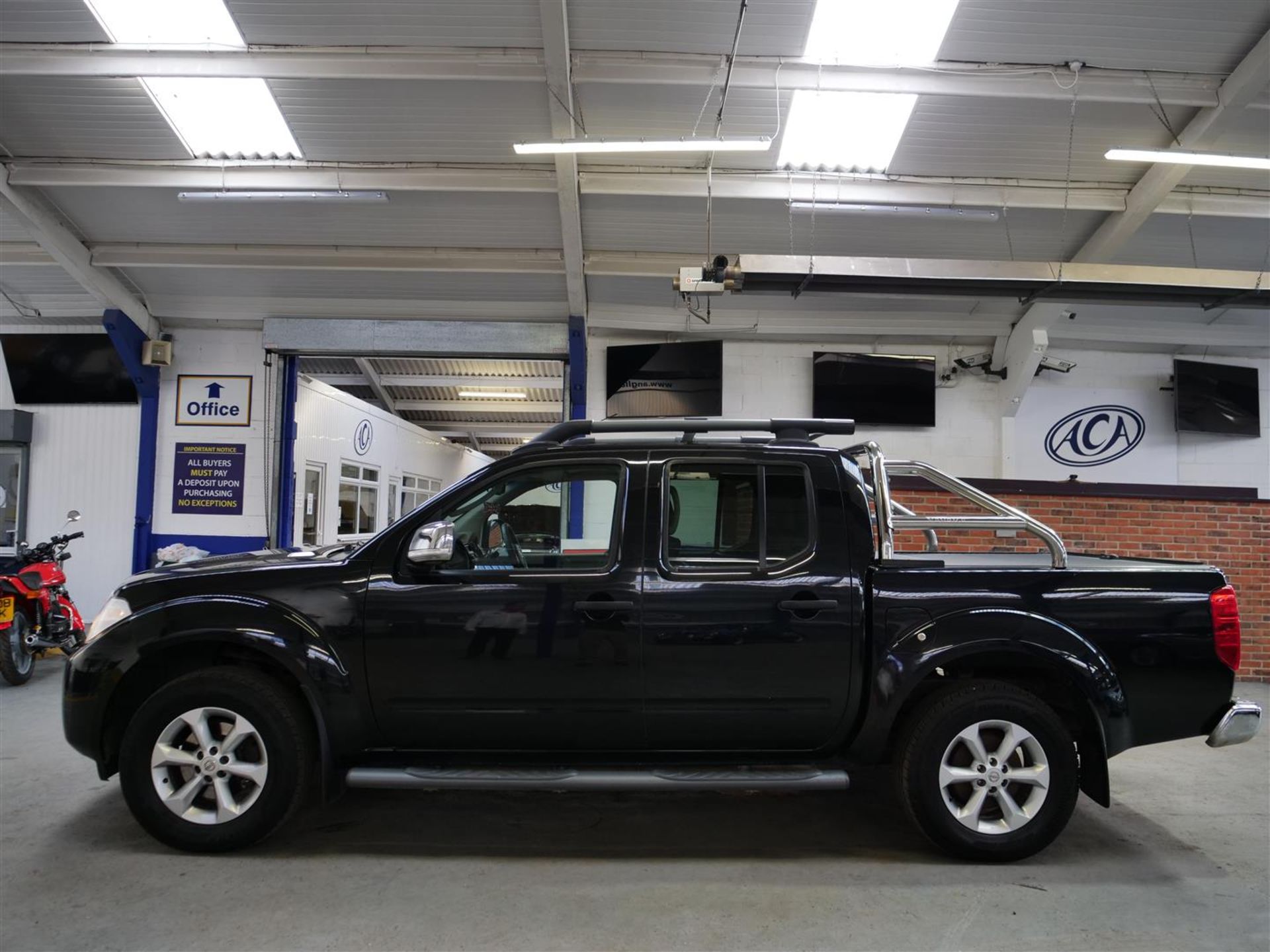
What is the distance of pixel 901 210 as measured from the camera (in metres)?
8.71

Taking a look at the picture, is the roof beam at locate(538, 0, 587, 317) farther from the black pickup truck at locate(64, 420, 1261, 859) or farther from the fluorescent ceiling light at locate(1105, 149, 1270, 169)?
the black pickup truck at locate(64, 420, 1261, 859)

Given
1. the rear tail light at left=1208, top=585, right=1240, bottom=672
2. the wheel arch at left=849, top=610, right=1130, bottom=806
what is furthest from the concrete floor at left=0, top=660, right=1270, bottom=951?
the rear tail light at left=1208, top=585, right=1240, bottom=672

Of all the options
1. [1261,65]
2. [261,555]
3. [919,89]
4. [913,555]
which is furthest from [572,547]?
[1261,65]

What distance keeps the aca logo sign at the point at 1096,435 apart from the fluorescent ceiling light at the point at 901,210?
374 cm

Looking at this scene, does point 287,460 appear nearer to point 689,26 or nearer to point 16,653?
point 16,653

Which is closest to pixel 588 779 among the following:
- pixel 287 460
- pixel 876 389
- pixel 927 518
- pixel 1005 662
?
pixel 1005 662

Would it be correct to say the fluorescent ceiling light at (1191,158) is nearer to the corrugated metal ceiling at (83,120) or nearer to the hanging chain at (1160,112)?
the hanging chain at (1160,112)

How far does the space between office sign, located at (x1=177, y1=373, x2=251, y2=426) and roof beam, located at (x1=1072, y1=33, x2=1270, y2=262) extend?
10877 millimetres

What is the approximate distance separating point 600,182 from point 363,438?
6.53 m

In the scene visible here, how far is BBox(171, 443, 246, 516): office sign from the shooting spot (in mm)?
10695

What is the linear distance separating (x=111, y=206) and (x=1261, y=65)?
11830 mm

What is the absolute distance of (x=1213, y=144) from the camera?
318 inches

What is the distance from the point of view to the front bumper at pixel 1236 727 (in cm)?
317

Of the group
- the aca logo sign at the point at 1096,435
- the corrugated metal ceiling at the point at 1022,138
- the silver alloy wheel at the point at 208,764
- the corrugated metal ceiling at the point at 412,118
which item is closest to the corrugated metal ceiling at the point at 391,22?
the corrugated metal ceiling at the point at 412,118
